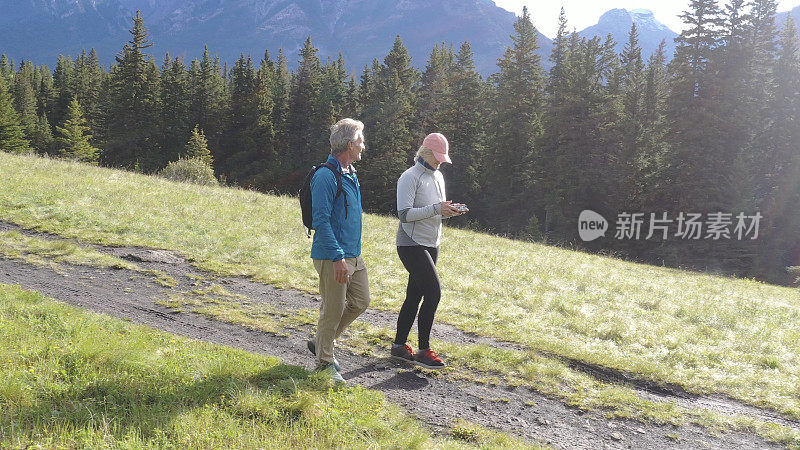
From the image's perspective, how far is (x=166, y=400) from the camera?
3.88 meters

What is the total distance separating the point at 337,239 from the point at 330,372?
133cm

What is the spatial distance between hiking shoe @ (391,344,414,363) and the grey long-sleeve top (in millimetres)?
1299

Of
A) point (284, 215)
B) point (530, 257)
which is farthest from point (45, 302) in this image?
point (530, 257)

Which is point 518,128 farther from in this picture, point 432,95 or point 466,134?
point 432,95

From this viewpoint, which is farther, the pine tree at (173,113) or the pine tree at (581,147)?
the pine tree at (173,113)

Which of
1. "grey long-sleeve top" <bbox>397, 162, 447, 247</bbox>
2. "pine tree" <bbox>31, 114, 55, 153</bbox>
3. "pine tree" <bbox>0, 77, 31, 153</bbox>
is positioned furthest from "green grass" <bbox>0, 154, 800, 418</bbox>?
"pine tree" <bbox>31, 114, 55, 153</bbox>

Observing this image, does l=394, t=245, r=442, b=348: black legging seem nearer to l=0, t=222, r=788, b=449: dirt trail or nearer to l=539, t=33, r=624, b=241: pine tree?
l=0, t=222, r=788, b=449: dirt trail

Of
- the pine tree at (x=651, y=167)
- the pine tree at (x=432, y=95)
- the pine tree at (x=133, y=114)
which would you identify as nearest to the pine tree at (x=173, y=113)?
the pine tree at (x=133, y=114)

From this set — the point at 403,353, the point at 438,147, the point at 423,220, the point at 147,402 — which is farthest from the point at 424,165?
the point at 147,402

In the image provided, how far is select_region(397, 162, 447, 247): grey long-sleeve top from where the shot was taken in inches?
209

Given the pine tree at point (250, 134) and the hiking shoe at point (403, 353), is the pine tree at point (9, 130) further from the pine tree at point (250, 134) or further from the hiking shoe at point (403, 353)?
the hiking shoe at point (403, 353)

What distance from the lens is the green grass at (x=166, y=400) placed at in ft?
11.1

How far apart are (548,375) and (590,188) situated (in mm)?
35045

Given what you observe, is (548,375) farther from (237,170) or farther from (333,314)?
(237,170)
